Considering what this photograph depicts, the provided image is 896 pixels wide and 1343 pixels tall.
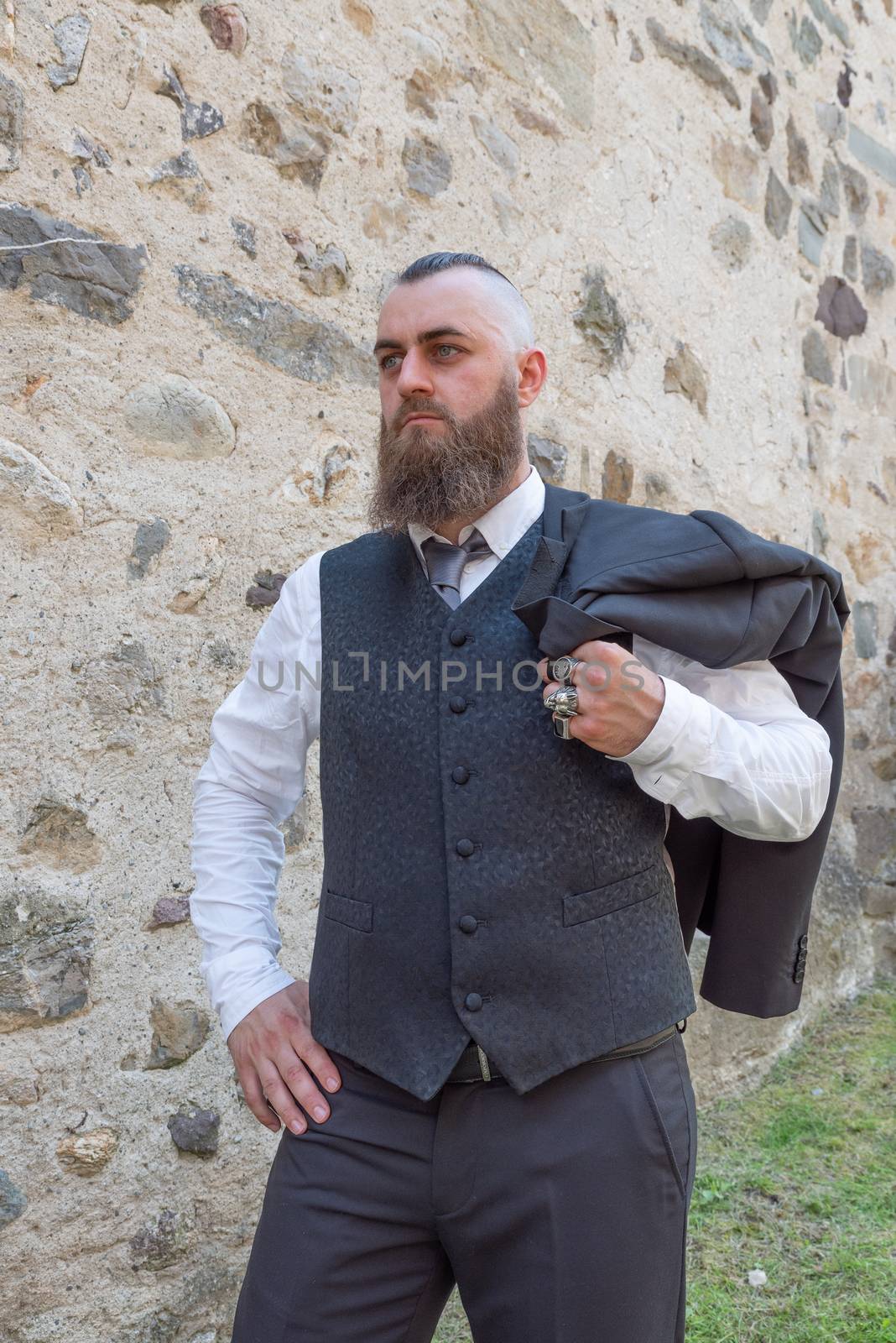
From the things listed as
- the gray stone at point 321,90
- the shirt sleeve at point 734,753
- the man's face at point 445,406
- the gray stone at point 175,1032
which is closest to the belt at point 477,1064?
the shirt sleeve at point 734,753

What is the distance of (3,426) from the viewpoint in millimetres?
1746

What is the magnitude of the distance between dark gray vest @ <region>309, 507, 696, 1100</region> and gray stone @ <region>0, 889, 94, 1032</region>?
0.61m

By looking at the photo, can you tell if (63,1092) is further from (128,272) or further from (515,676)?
(128,272)

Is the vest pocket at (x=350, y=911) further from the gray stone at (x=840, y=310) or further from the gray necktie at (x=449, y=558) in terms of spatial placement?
the gray stone at (x=840, y=310)

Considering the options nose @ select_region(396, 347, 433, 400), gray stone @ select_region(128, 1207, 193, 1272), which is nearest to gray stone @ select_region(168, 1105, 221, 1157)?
gray stone @ select_region(128, 1207, 193, 1272)

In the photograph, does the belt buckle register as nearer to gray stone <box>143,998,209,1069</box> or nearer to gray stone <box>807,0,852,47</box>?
gray stone <box>143,998,209,1069</box>

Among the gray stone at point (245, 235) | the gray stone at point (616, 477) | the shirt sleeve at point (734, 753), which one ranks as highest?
the shirt sleeve at point (734, 753)

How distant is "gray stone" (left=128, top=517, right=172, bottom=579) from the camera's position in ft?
6.19

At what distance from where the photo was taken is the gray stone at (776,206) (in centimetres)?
363

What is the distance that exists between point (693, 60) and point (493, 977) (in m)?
3.22

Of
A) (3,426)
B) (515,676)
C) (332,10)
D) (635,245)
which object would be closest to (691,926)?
(515,676)

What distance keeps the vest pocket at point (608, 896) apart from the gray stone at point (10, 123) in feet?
5.09

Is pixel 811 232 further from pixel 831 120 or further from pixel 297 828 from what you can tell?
pixel 297 828

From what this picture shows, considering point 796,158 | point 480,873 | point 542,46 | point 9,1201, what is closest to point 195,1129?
point 9,1201
